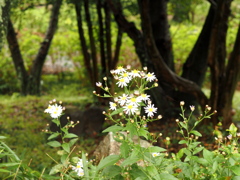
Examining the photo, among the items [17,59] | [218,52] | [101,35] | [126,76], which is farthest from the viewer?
[17,59]

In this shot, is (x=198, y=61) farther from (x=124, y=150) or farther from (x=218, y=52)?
(x=124, y=150)

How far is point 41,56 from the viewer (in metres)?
7.37

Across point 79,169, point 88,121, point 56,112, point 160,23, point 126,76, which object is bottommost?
point 88,121

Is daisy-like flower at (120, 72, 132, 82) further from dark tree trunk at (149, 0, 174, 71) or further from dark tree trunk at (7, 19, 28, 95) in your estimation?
dark tree trunk at (7, 19, 28, 95)

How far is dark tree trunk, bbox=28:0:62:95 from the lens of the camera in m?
7.16

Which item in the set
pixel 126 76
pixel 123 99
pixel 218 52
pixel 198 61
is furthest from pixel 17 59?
pixel 123 99

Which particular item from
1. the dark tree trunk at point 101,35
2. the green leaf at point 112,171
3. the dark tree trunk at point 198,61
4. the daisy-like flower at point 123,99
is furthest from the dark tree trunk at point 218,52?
the green leaf at point 112,171

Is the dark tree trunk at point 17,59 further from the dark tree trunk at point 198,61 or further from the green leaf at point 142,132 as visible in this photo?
the green leaf at point 142,132

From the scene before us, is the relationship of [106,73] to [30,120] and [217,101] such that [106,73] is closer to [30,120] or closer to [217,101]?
[30,120]

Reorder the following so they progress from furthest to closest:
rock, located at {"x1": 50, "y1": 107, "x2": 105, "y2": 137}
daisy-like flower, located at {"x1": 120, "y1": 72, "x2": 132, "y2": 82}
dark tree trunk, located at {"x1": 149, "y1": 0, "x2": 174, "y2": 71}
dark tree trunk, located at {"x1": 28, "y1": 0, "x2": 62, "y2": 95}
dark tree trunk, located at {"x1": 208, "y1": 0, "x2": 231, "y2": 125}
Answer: dark tree trunk, located at {"x1": 28, "y1": 0, "x2": 62, "y2": 95} < rock, located at {"x1": 50, "y1": 107, "x2": 105, "y2": 137} < dark tree trunk, located at {"x1": 149, "y1": 0, "x2": 174, "y2": 71} < dark tree trunk, located at {"x1": 208, "y1": 0, "x2": 231, "y2": 125} < daisy-like flower, located at {"x1": 120, "y1": 72, "x2": 132, "y2": 82}

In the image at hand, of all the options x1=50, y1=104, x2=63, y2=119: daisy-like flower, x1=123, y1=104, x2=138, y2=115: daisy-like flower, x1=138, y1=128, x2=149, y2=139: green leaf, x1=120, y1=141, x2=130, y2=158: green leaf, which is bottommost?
x1=120, y1=141, x2=130, y2=158: green leaf

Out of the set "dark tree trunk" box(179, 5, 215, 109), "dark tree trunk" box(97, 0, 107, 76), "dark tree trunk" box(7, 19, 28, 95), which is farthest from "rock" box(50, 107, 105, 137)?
"dark tree trunk" box(7, 19, 28, 95)

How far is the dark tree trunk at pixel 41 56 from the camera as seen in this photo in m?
7.16

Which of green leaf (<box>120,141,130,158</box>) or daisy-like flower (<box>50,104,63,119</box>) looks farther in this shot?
daisy-like flower (<box>50,104,63,119</box>)
